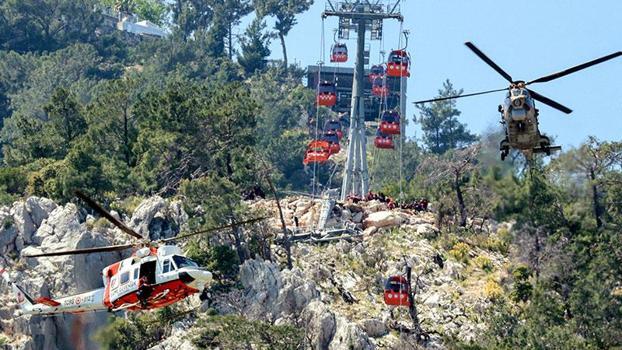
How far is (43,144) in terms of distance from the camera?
11212cm

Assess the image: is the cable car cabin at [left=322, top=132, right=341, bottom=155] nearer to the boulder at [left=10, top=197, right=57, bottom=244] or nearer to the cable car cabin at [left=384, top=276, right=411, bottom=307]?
the boulder at [left=10, top=197, right=57, bottom=244]

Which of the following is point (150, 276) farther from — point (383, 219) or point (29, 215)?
point (383, 219)

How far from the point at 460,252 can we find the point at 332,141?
24235 millimetres

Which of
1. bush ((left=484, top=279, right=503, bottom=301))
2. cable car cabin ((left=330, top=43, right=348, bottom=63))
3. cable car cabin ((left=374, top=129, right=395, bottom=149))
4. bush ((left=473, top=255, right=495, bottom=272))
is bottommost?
bush ((left=484, top=279, right=503, bottom=301))

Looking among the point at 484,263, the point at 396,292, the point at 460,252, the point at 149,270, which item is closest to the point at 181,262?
the point at 149,270

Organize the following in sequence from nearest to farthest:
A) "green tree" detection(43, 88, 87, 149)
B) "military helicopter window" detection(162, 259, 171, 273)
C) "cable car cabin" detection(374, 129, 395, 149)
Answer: "military helicopter window" detection(162, 259, 171, 273), "green tree" detection(43, 88, 87, 149), "cable car cabin" detection(374, 129, 395, 149)

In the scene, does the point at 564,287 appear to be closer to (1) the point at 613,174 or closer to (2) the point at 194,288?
(1) the point at 613,174

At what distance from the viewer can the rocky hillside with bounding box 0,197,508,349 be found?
281ft

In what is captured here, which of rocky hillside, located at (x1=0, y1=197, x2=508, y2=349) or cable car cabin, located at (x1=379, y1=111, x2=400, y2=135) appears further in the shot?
cable car cabin, located at (x1=379, y1=111, x2=400, y2=135)

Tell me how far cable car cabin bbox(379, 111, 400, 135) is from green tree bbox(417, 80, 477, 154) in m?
55.0

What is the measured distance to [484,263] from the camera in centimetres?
9662

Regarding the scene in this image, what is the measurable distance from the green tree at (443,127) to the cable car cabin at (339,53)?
35026 millimetres

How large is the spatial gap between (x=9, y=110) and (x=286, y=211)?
272ft

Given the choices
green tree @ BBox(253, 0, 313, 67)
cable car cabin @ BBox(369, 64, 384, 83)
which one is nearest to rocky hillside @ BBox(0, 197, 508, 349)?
cable car cabin @ BBox(369, 64, 384, 83)
